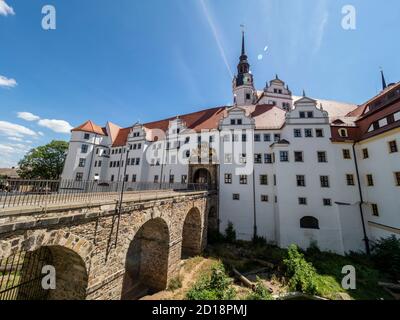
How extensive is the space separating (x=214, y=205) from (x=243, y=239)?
4.79 m

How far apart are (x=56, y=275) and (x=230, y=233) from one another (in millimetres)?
16208

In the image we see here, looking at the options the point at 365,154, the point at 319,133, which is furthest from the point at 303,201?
the point at 365,154

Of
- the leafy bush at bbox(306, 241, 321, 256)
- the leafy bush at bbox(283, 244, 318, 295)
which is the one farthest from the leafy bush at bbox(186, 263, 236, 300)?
the leafy bush at bbox(306, 241, 321, 256)

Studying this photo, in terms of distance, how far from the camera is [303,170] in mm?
18234

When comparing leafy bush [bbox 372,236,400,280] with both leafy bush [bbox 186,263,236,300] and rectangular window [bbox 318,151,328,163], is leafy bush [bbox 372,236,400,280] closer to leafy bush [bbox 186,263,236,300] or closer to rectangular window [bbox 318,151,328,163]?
rectangular window [bbox 318,151,328,163]

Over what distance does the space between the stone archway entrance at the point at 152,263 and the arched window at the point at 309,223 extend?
1375cm

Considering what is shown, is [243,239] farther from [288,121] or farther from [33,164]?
[33,164]

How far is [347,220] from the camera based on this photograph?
1714 cm

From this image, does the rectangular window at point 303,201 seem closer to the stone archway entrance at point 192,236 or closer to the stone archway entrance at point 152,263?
the stone archway entrance at point 192,236

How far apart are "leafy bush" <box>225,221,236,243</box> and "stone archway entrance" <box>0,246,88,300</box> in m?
15.8

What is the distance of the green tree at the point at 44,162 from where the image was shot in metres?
34.3

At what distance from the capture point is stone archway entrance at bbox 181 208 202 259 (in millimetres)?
16562

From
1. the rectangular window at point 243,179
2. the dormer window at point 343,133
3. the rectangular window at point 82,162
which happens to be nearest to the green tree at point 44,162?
the rectangular window at point 82,162
